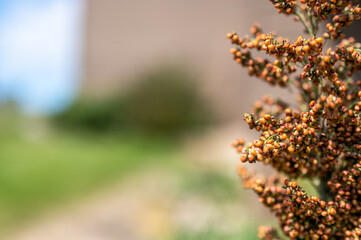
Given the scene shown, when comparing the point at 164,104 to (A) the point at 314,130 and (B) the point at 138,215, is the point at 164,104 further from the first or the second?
(A) the point at 314,130

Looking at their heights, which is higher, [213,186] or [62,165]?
[62,165]

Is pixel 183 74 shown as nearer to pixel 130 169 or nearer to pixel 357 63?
pixel 130 169

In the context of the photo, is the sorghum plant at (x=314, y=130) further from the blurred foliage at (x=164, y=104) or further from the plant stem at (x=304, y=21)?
the blurred foliage at (x=164, y=104)

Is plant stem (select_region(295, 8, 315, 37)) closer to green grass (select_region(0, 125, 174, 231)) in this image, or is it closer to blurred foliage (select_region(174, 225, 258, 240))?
blurred foliage (select_region(174, 225, 258, 240))

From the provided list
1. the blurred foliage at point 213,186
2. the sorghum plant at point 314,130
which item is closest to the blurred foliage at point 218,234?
the blurred foliage at point 213,186

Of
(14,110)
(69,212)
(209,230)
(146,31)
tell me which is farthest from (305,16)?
(14,110)

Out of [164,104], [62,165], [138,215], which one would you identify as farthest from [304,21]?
[164,104]
